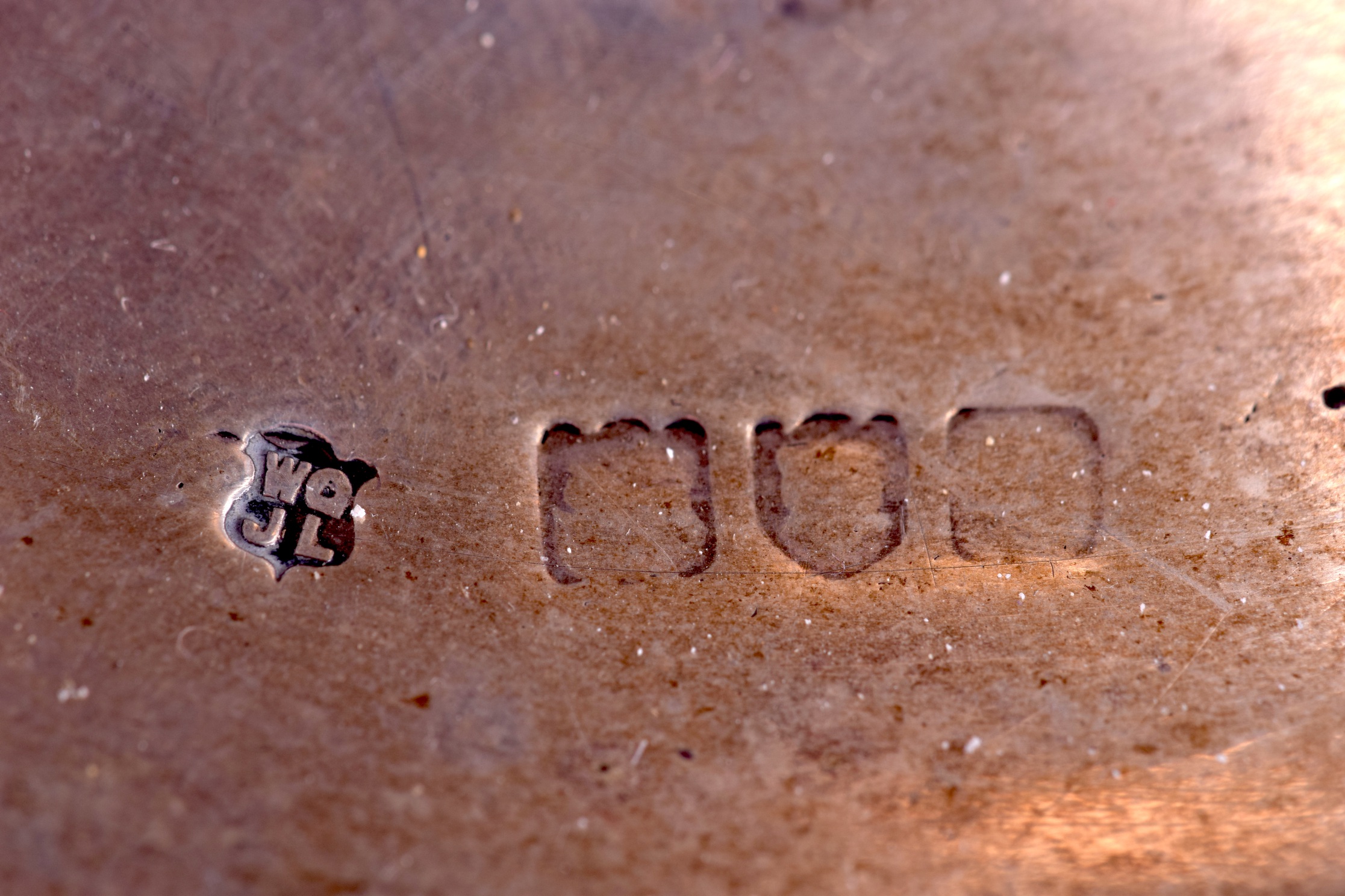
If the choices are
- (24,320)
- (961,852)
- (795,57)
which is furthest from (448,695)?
(795,57)

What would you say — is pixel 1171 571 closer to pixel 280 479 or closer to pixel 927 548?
pixel 927 548

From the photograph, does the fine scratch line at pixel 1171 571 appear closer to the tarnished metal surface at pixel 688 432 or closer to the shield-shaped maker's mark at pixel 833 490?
the tarnished metal surface at pixel 688 432

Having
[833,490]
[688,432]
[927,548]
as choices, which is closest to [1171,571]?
[927,548]

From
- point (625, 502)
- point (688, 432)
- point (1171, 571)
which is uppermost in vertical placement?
point (688, 432)

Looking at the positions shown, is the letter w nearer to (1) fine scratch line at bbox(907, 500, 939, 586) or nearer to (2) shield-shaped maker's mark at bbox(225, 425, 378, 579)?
(2) shield-shaped maker's mark at bbox(225, 425, 378, 579)

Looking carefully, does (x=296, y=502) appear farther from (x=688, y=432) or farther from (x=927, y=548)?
(x=927, y=548)

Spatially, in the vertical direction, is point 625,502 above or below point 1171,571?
above
